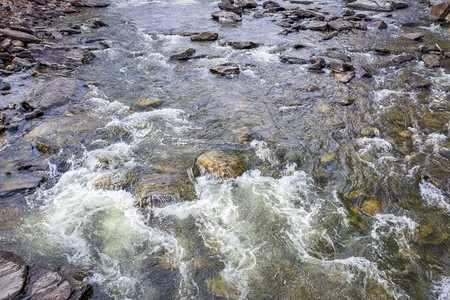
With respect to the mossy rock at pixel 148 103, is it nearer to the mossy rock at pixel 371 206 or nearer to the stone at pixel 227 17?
the mossy rock at pixel 371 206

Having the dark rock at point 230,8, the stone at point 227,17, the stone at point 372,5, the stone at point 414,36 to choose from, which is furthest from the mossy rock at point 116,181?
the stone at point 372,5

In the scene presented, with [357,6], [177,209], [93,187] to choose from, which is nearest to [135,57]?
[93,187]

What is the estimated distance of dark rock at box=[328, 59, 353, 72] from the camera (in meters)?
11.1

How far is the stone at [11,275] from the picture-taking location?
13.2ft

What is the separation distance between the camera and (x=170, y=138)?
312 inches

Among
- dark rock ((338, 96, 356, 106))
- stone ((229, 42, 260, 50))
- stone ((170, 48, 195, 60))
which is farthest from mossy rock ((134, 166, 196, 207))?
stone ((229, 42, 260, 50))

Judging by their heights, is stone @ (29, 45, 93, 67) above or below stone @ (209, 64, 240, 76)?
above

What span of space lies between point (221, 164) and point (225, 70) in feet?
18.2

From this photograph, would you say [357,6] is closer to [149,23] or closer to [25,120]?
[149,23]

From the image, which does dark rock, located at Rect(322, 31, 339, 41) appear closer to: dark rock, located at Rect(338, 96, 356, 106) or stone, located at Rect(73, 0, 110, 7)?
dark rock, located at Rect(338, 96, 356, 106)

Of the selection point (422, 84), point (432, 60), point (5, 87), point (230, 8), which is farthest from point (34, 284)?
point (230, 8)

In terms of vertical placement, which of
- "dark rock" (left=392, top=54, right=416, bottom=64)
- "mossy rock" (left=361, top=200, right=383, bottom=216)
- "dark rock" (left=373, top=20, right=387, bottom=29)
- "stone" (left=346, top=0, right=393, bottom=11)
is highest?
"stone" (left=346, top=0, right=393, bottom=11)

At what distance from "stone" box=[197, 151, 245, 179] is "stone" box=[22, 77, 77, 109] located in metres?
5.32

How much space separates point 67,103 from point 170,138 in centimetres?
386
